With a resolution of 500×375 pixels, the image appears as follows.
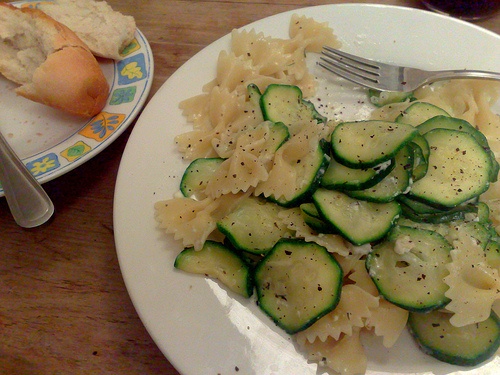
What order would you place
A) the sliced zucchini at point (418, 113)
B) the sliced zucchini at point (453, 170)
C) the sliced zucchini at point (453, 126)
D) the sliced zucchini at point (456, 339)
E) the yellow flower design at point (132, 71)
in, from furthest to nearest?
1. the yellow flower design at point (132, 71)
2. the sliced zucchini at point (418, 113)
3. the sliced zucchini at point (453, 126)
4. the sliced zucchini at point (453, 170)
5. the sliced zucchini at point (456, 339)

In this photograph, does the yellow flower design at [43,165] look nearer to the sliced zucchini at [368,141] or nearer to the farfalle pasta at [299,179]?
the farfalle pasta at [299,179]

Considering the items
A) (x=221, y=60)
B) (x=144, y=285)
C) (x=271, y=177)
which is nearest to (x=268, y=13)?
(x=221, y=60)

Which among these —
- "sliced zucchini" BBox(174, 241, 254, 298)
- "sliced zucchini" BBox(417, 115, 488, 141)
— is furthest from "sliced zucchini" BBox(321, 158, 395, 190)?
"sliced zucchini" BBox(174, 241, 254, 298)

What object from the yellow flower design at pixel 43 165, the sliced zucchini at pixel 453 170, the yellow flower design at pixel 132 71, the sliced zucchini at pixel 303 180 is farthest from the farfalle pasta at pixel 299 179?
the yellow flower design at pixel 43 165

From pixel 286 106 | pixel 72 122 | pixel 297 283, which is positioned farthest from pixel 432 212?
pixel 72 122

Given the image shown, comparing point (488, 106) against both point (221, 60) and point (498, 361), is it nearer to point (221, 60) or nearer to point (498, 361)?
point (498, 361)

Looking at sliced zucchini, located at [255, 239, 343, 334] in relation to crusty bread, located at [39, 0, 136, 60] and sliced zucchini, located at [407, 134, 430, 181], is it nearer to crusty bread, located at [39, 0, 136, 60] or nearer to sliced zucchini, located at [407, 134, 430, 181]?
sliced zucchini, located at [407, 134, 430, 181]

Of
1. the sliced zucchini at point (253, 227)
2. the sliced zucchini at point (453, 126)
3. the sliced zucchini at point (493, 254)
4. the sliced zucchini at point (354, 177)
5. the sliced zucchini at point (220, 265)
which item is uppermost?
the sliced zucchini at point (453, 126)
